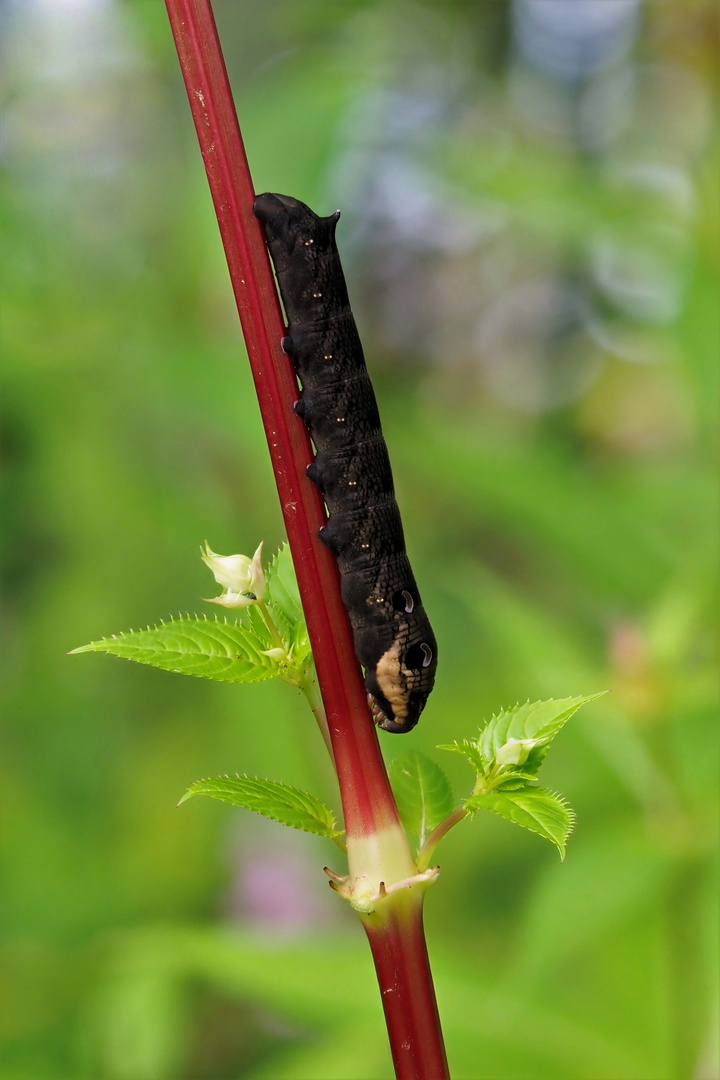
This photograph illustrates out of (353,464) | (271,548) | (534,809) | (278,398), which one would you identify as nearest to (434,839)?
(534,809)

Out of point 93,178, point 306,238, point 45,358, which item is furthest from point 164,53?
point 306,238

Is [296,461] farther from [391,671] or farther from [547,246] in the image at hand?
[547,246]

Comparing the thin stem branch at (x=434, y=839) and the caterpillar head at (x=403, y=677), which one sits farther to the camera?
the caterpillar head at (x=403, y=677)

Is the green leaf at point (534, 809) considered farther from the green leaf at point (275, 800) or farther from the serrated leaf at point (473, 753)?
the green leaf at point (275, 800)

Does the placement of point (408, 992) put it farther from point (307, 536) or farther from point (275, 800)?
point (307, 536)

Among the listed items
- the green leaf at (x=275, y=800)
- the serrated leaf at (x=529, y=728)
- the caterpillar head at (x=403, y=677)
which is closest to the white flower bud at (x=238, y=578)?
the green leaf at (x=275, y=800)

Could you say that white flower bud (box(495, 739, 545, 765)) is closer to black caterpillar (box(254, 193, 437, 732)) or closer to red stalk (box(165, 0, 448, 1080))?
red stalk (box(165, 0, 448, 1080))
